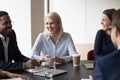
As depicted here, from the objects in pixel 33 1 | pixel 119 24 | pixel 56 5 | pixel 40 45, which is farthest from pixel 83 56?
pixel 119 24

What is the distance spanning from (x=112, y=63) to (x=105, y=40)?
1560mm

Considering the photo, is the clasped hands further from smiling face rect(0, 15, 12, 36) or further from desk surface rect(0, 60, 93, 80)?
smiling face rect(0, 15, 12, 36)

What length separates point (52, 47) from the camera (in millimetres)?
2961

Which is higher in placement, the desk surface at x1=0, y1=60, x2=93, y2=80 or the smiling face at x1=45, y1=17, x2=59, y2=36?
the smiling face at x1=45, y1=17, x2=59, y2=36

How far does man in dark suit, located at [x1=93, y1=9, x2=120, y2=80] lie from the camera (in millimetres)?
1422

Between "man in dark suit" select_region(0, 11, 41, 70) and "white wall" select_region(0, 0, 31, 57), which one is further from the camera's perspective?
"white wall" select_region(0, 0, 31, 57)

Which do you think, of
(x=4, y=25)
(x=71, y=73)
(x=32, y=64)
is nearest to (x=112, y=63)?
(x=71, y=73)

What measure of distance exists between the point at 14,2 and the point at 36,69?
213 centimetres

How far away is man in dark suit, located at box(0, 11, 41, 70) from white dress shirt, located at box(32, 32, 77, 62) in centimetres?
33

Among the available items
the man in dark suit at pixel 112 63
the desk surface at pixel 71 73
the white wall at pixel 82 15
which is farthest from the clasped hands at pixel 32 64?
the white wall at pixel 82 15

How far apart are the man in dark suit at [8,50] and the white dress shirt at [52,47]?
0.33m

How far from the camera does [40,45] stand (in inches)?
117

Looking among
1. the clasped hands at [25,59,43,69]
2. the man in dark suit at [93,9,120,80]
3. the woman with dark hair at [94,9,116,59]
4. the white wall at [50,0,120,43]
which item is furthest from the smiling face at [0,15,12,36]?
the white wall at [50,0,120,43]

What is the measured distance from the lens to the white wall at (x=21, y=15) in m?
4.09
